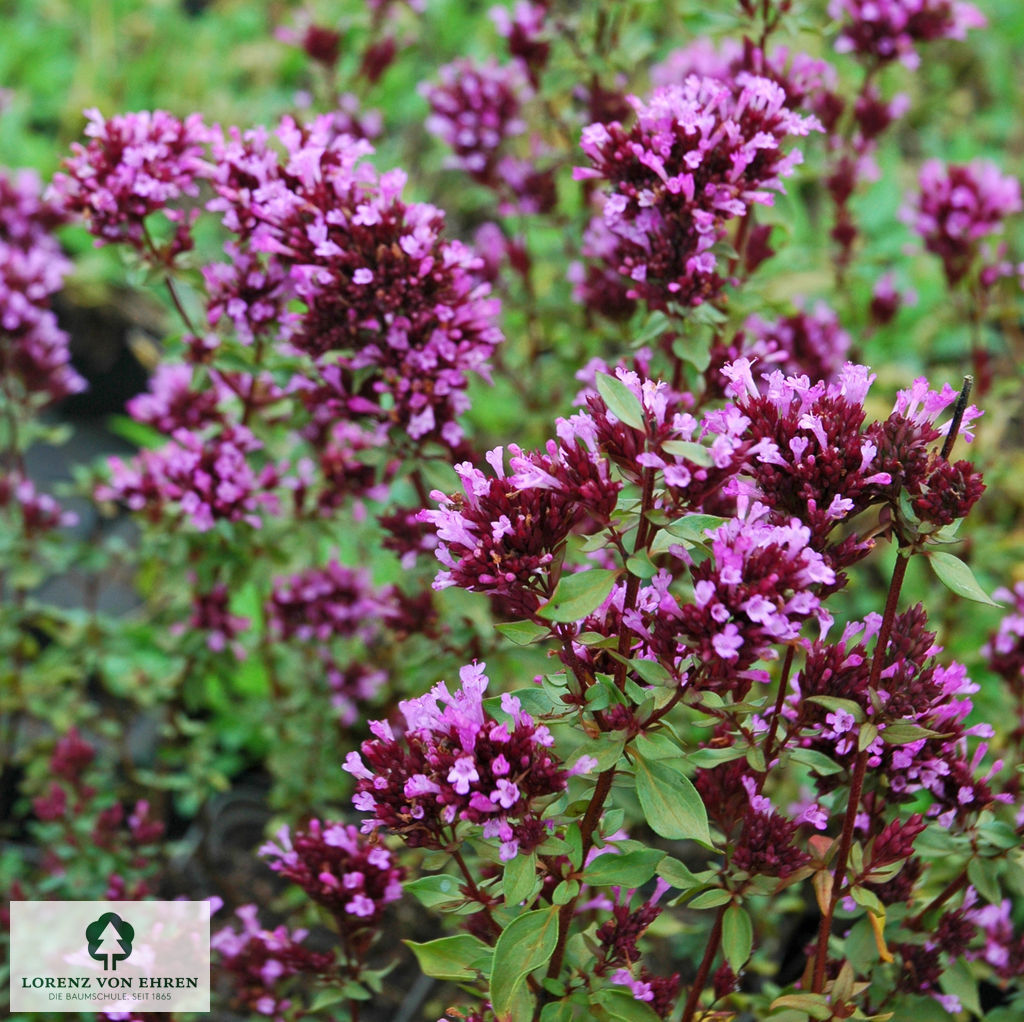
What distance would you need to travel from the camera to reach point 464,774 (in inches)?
51.1

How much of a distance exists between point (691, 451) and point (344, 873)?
93cm

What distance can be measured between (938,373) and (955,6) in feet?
5.28

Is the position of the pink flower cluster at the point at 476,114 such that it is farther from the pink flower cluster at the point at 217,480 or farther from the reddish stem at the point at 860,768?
the reddish stem at the point at 860,768

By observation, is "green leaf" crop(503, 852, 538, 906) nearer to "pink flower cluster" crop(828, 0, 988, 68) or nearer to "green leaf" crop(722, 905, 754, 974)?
"green leaf" crop(722, 905, 754, 974)

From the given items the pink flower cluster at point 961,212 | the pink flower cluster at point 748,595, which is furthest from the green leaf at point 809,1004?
the pink flower cluster at point 961,212

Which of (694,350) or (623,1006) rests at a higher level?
(694,350)

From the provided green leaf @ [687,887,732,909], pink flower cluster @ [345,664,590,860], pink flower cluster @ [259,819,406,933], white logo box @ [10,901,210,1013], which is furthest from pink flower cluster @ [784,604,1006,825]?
white logo box @ [10,901,210,1013]

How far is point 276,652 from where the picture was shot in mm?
2756

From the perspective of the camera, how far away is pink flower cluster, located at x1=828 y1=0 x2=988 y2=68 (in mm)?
2488

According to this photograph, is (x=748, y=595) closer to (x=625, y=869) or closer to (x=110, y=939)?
(x=625, y=869)

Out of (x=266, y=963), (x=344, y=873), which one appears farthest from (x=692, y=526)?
(x=266, y=963)

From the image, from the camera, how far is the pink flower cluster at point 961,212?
2646mm

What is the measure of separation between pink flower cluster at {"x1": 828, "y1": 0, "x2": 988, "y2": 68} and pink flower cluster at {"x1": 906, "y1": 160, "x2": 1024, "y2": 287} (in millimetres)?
334

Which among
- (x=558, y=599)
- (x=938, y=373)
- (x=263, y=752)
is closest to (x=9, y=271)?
(x=263, y=752)
